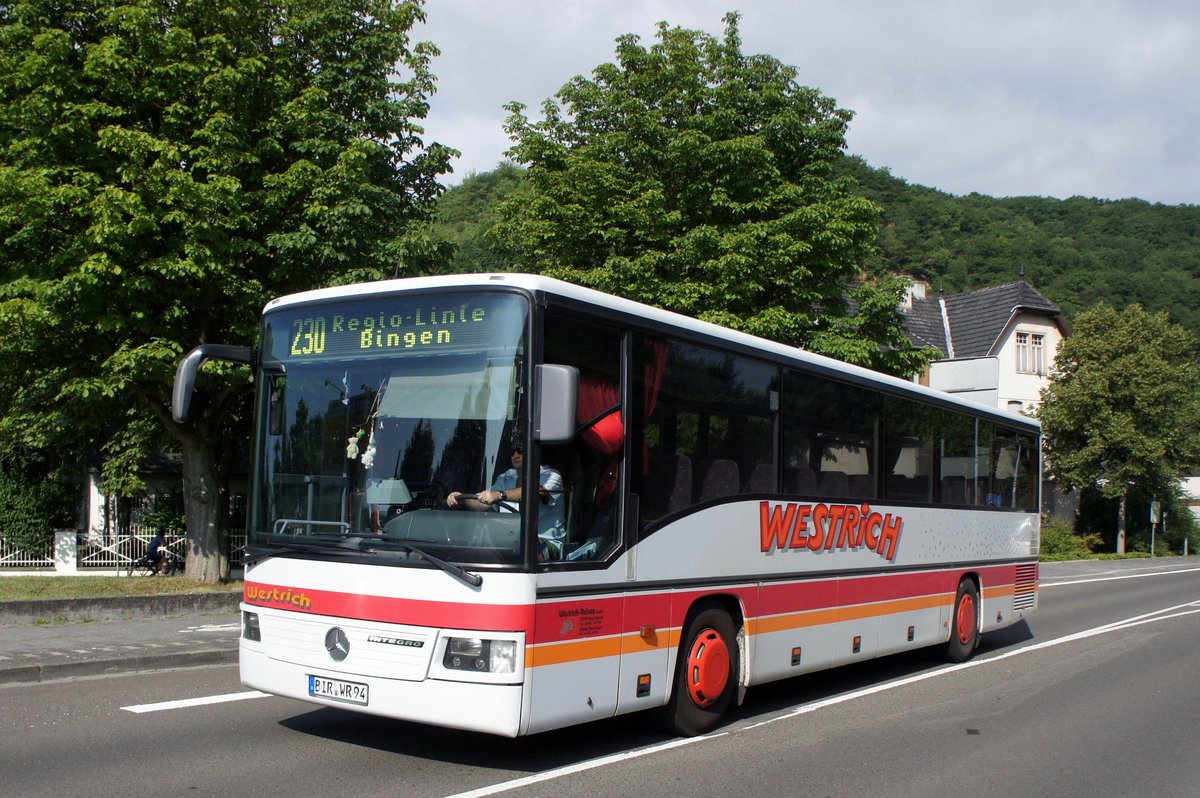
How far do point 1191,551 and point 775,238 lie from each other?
4169 centimetres

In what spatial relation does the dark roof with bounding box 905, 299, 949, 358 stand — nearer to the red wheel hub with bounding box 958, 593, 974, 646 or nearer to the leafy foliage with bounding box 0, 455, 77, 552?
the leafy foliage with bounding box 0, 455, 77, 552

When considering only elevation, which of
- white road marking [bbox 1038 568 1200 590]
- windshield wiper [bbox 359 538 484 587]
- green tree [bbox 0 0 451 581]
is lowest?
white road marking [bbox 1038 568 1200 590]

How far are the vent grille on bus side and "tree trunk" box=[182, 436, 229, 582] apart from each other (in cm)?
1367

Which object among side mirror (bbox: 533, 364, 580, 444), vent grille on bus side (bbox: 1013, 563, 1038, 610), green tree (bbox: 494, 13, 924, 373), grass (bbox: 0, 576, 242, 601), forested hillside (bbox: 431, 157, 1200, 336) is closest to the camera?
side mirror (bbox: 533, 364, 580, 444)

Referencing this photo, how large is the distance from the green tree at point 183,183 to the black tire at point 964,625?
1018 centimetres

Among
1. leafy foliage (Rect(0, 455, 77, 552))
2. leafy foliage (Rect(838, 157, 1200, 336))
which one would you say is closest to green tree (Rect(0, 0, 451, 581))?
leafy foliage (Rect(0, 455, 77, 552))

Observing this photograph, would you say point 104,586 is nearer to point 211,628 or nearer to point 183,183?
point 211,628

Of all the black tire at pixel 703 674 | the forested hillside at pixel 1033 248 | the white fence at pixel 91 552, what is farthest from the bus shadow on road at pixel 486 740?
the forested hillside at pixel 1033 248

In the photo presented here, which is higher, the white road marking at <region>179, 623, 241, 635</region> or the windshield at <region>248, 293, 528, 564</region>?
the windshield at <region>248, 293, 528, 564</region>

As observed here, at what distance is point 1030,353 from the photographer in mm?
52531

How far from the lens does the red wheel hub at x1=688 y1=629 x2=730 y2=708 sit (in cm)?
808

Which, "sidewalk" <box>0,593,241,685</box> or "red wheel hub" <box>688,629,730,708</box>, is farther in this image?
"sidewalk" <box>0,593,241,685</box>

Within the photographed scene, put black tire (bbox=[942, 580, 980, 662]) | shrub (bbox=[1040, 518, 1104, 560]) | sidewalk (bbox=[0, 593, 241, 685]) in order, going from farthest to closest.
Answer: shrub (bbox=[1040, 518, 1104, 560]) → black tire (bbox=[942, 580, 980, 662]) → sidewalk (bbox=[0, 593, 241, 685])

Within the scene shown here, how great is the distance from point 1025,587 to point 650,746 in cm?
918
